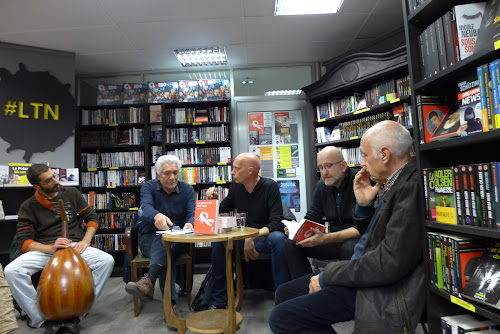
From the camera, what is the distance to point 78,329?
7.88ft

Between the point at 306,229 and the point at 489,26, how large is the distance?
147 cm

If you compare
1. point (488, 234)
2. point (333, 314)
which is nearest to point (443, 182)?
point (488, 234)

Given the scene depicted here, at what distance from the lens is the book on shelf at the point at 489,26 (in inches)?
43.9

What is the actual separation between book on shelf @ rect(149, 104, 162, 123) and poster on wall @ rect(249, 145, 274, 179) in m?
1.46

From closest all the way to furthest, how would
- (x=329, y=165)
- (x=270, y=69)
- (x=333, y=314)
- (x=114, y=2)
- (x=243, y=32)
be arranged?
(x=333, y=314) < (x=329, y=165) < (x=114, y=2) < (x=243, y=32) < (x=270, y=69)

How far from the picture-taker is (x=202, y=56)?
15.5ft

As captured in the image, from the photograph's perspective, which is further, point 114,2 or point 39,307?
point 114,2

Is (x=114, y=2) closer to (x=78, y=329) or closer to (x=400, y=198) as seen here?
(x=78, y=329)

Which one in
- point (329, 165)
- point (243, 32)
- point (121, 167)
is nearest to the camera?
point (329, 165)

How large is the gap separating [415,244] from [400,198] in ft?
0.62

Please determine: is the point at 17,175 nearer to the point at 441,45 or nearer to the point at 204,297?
the point at 204,297

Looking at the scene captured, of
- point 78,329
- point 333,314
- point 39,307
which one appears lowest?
point 78,329

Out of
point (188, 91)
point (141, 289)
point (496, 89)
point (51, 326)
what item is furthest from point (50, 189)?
point (496, 89)

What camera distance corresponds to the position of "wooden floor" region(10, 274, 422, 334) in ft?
7.97
